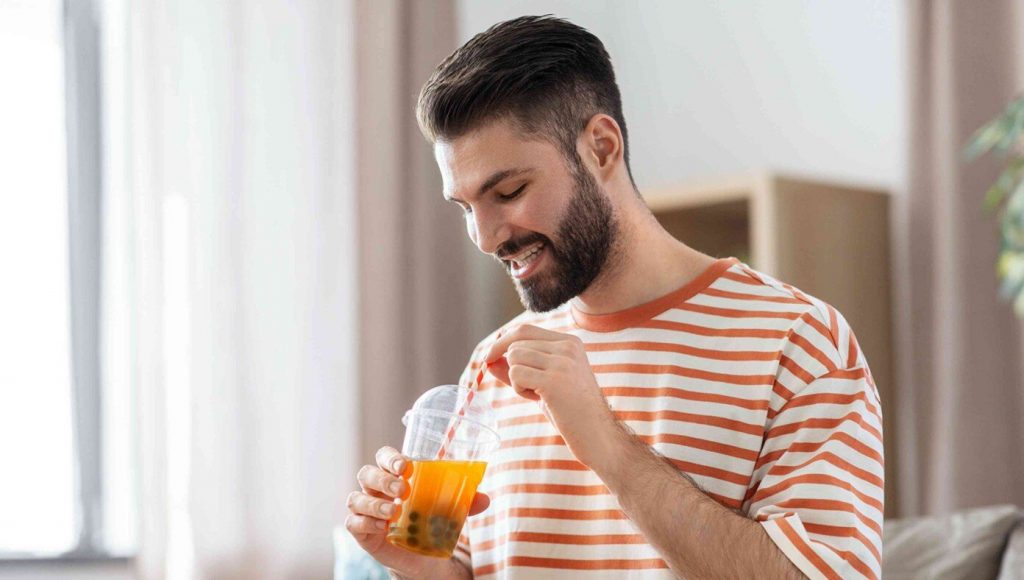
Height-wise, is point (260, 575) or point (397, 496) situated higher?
point (397, 496)

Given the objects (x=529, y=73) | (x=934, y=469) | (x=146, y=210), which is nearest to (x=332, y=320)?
(x=146, y=210)

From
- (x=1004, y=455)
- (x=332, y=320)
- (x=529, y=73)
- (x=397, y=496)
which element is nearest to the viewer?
(x=397, y=496)

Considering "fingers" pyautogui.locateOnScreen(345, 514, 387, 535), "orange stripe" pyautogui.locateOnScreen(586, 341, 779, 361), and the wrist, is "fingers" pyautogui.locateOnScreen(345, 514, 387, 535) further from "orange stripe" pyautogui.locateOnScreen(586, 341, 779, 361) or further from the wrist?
"orange stripe" pyautogui.locateOnScreen(586, 341, 779, 361)

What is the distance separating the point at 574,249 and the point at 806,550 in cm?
45

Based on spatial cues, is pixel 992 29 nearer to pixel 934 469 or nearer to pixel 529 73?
pixel 934 469

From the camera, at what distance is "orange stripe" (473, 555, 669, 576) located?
4.36ft

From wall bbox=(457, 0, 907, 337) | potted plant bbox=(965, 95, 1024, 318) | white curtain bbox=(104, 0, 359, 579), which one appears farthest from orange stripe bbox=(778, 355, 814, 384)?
white curtain bbox=(104, 0, 359, 579)

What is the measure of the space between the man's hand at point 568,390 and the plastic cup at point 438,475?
3.5 inches

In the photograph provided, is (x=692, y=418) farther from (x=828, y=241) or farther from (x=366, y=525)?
(x=828, y=241)

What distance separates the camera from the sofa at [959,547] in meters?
2.15

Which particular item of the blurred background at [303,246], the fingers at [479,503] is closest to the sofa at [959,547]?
the blurred background at [303,246]

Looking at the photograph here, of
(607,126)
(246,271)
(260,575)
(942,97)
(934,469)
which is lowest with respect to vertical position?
(260,575)

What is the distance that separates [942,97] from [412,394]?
150 cm

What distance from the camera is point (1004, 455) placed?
8.16ft
